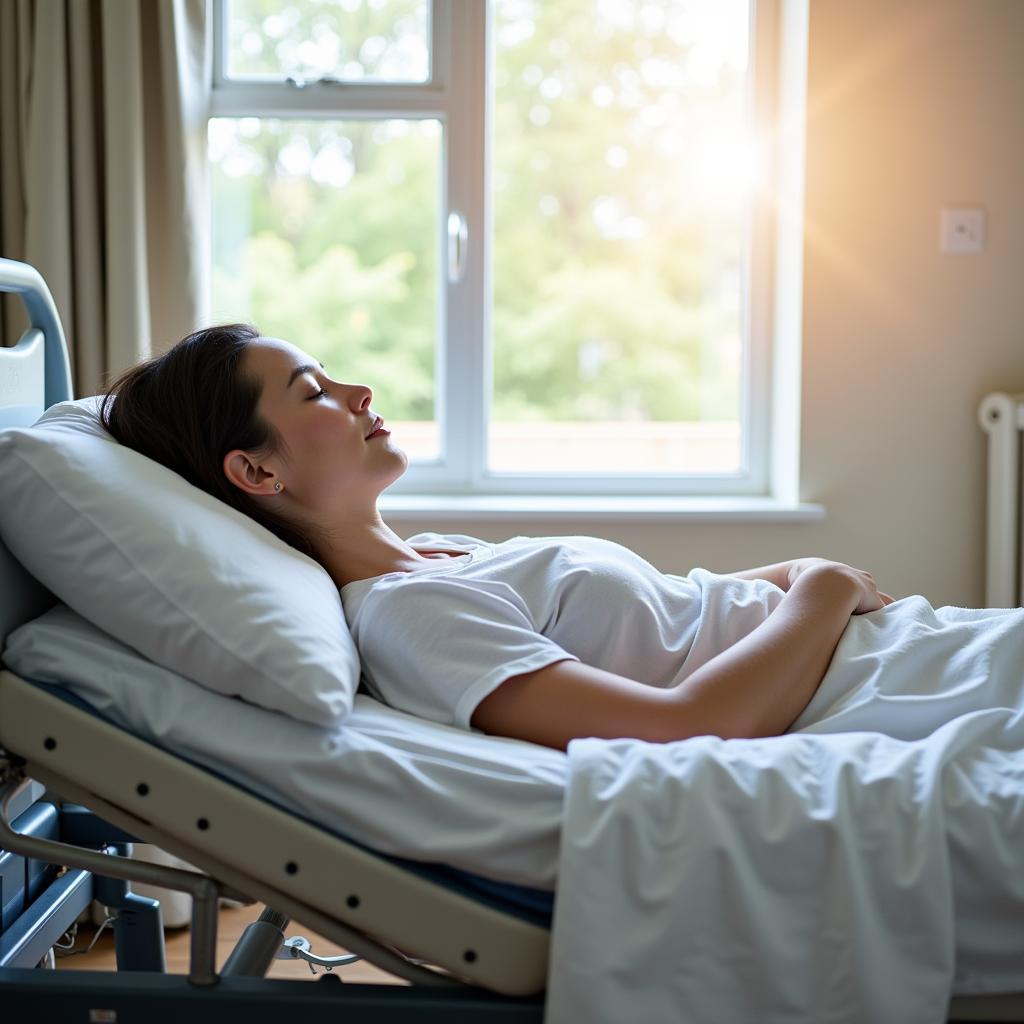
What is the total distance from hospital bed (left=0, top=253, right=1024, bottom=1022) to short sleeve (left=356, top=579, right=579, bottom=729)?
0.65ft

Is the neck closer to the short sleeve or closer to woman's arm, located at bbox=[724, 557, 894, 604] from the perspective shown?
the short sleeve

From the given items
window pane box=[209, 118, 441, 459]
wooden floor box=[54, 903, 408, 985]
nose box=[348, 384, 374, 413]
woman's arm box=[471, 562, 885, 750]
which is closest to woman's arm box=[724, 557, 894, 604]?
woman's arm box=[471, 562, 885, 750]

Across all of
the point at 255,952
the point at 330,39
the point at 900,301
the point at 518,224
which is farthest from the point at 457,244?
the point at 255,952

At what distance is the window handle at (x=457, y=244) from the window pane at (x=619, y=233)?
0.11 meters

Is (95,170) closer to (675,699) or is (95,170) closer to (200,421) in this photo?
(200,421)

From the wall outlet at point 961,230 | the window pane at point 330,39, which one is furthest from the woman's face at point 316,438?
the wall outlet at point 961,230

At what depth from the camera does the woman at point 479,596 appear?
45.8 inches

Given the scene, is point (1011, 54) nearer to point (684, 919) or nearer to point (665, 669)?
point (665, 669)

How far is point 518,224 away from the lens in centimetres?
273

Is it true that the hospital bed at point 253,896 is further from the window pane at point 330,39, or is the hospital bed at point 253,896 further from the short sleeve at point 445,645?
the window pane at point 330,39

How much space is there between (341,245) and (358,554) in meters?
1.49

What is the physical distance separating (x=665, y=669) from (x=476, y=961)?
465 millimetres

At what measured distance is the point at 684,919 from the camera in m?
0.96

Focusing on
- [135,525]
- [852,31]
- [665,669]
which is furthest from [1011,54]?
[135,525]
